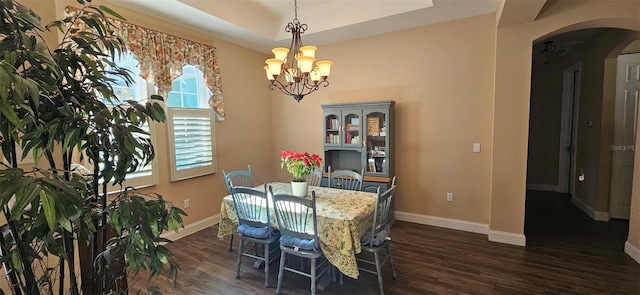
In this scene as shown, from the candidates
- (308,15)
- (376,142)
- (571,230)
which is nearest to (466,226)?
(571,230)

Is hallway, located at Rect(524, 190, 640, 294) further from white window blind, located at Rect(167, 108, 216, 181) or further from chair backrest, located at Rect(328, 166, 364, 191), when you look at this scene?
white window blind, located at Rect(167, 108, 216, 181)

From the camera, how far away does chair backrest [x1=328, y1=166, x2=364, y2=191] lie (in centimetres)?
335

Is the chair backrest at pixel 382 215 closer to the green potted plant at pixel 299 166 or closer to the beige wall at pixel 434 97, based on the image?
the green potted plant at pixel 299 166

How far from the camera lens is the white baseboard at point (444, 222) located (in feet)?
12.1

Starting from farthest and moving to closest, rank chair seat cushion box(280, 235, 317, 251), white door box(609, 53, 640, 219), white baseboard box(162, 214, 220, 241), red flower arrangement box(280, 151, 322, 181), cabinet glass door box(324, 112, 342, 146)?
cabinet glass door box(324, 112, 342, 146), white door box(609, 53, 640, 219), white baseboard box(162, 214, 220, 241), red flower arrangement box(280, 151, 322, 181), chair seat cushion box(280, 235, 317, 251)

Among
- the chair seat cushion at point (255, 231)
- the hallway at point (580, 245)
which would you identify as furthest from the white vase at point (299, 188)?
the hallway at point (580, 245)

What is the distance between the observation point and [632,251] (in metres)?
2.91

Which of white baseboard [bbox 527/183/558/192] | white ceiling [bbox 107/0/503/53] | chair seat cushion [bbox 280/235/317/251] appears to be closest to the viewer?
chair seat cushion [bbox 280/235/317/251]

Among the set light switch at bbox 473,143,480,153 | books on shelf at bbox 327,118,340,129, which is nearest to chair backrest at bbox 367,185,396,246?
light switch at bbox 473,143,480,153

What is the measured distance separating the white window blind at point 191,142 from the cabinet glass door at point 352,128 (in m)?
1.96

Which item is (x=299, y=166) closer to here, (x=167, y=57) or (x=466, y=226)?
(x=167, y=57)

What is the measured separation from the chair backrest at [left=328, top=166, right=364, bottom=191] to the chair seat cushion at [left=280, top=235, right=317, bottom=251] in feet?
3.76

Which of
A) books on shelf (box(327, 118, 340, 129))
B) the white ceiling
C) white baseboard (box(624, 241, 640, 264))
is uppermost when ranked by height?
the white ceiling

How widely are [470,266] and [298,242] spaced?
1812mm
